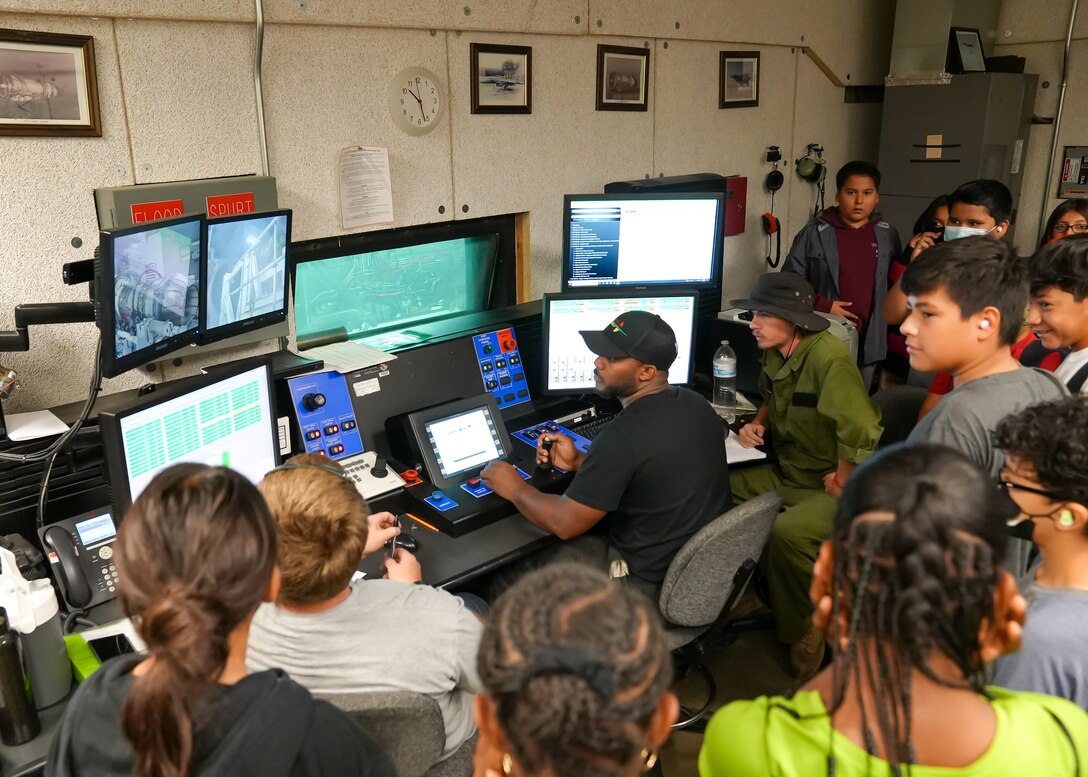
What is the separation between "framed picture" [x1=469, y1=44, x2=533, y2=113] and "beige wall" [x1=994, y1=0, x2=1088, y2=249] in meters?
3.22

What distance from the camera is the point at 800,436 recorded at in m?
2.80

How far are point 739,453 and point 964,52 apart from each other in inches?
114

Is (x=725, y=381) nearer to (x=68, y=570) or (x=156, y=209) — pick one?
(x=156, y=209)

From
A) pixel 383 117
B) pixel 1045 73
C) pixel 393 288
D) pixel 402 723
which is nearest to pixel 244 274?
pixel 383 117

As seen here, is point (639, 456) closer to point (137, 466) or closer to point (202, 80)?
Answer: point (137, 466)

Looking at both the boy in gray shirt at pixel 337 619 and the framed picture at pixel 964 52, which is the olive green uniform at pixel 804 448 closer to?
the boy in gray shirt at pixel 337 619

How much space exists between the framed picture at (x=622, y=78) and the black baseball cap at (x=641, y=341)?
1.46 metres

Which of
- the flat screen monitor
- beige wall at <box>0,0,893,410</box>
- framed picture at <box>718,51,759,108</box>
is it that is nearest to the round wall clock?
beige wall at <box>0,0,893,410</box>

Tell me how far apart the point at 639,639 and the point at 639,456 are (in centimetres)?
135

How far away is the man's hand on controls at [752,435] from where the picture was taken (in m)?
2.88

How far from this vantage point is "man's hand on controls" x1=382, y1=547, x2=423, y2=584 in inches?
75.1

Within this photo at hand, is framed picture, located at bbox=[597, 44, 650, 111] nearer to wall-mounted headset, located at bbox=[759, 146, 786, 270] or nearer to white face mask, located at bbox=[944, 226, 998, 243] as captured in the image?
wall-mounted headset, located at bbox=[759, 146, 786, 270]

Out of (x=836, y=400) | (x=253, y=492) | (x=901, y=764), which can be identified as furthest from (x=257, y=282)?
(x=901, y=764)

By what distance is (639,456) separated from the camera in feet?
7.14
